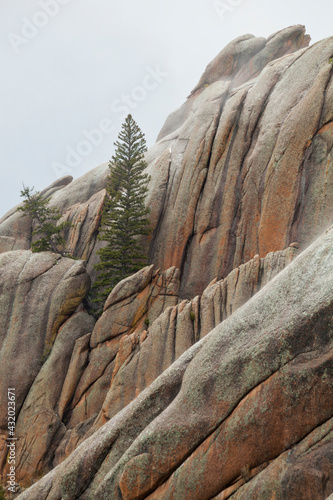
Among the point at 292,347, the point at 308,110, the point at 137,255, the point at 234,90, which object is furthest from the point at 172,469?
the point at 234,90

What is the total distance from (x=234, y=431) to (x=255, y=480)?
1.56m

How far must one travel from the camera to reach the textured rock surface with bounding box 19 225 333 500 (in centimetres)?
1334

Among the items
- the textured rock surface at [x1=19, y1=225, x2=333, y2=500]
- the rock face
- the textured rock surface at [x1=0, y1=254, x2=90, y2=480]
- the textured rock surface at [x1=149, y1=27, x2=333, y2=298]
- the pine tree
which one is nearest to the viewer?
the textured rock surface at [x1=19, y1=225, x2=333, y2=500]

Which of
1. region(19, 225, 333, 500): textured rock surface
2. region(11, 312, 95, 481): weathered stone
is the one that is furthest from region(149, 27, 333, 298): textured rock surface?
region(19, 225, 333, 500): textured rock surface

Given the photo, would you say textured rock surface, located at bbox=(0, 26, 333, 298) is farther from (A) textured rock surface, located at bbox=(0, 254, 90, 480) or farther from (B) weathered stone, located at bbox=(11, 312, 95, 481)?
(B) weathered stone, located at bbox=(11, 312, 95, 481)

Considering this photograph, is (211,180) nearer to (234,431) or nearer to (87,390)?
(87,390)

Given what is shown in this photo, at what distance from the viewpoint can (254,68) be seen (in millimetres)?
45219

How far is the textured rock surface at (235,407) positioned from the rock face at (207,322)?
5 cm

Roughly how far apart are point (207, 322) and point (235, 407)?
11579 millimetres

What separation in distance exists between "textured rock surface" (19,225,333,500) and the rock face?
0.05 metres

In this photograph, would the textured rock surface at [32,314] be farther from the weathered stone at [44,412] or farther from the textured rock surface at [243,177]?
the textured rock surface at [243,177]

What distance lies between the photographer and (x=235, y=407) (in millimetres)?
14367

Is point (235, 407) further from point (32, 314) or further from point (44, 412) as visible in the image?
point (32, 314)

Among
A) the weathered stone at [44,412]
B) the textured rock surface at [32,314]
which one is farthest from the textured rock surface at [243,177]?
the weathered stone at [44,412]
